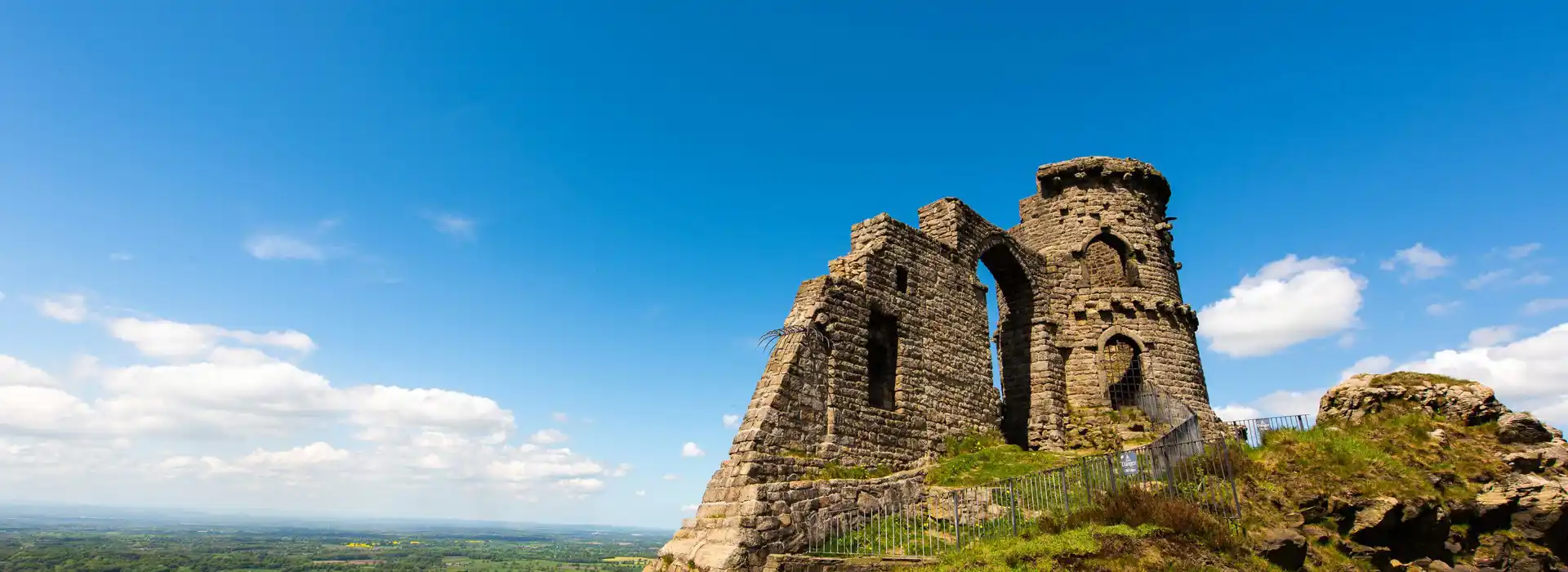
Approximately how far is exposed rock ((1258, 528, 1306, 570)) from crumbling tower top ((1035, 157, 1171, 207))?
16621mm

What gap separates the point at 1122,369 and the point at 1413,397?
25.3ft

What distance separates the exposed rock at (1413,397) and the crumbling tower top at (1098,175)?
10305 mm

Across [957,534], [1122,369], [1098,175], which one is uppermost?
[1098,175]

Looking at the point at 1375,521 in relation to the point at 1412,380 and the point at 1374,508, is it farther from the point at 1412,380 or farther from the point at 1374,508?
the point at 1412,380

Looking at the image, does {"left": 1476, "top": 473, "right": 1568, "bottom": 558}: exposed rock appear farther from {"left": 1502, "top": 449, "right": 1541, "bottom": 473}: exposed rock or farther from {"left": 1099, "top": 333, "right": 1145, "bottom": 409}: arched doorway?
{"left": 1099, "top": 333, "right": 1145, "bottom": 409}: arched doorway

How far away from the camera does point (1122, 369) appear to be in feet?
76.2

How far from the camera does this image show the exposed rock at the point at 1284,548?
36.3 feet

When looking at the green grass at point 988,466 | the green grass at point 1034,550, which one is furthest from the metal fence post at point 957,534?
the green grass at point 988,466

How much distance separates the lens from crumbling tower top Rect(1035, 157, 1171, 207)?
25.7m

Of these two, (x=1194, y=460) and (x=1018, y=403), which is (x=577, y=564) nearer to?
(x=1018, y=403)

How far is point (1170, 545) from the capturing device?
34.4ft

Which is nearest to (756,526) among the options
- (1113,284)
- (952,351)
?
(952,351)

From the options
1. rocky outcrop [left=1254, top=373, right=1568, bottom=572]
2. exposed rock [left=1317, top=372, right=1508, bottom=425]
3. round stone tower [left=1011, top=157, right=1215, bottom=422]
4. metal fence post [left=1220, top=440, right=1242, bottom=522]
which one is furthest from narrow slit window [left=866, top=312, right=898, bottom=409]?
exposed rock [left=1317, top=372, right=1508, bottom=425]

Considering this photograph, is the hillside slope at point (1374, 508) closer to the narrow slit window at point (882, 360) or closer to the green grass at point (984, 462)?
the green grass at point (984, 462)
